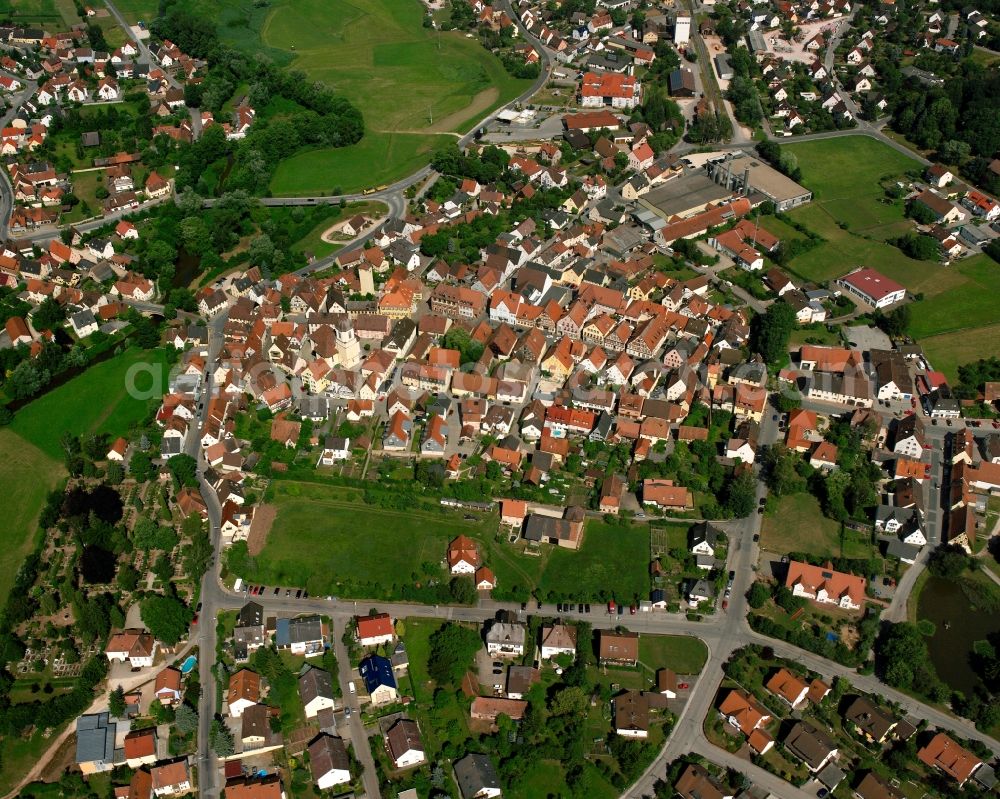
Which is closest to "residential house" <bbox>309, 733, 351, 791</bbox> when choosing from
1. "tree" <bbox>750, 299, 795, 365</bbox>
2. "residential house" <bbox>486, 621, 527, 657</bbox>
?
"residential house" <bbox>486, 621, 527, 657</bbox>

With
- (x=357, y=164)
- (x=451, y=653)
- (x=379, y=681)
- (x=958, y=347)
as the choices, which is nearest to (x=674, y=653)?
(x=451, y=653)

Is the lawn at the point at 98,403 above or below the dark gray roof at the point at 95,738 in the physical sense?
above

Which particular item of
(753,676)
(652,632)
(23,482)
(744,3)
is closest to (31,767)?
(23,482)

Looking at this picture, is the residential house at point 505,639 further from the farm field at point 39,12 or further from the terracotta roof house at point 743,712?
the farm field at point 39,12

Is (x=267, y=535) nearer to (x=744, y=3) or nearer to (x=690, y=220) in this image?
(x=690, y=220)

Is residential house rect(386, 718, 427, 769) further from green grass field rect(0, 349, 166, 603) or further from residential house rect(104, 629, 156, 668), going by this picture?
green grass field rect(0, 349, 166, 603)

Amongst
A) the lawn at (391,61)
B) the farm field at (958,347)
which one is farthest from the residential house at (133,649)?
the lawn at (391,61)
